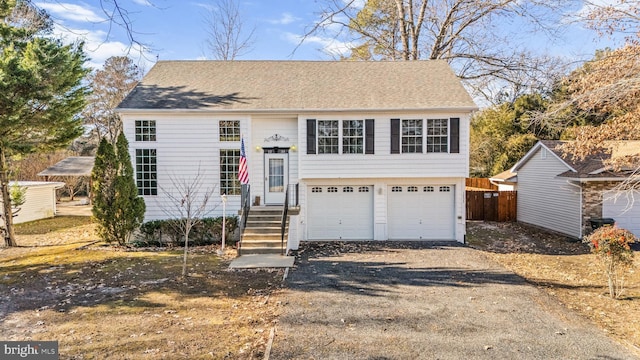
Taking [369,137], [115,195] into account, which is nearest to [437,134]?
[369,137]

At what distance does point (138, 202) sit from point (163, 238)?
1578 mm

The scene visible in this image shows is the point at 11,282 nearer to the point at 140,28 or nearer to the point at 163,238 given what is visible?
the point at 163,238

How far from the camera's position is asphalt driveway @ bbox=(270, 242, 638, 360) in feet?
18.5

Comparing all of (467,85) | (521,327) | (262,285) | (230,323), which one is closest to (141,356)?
(230,323)

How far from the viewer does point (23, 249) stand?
13156mm

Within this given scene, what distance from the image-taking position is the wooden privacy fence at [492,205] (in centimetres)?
2073

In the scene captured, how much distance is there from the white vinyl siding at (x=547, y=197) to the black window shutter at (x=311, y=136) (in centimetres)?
1037

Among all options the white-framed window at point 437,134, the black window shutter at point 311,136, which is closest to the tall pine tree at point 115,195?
the black window shutter at point 311,136

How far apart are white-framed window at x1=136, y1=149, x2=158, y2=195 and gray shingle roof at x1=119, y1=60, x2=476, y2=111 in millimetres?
1632

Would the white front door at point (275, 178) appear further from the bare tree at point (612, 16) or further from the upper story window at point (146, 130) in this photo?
the bare tree at point (612, 16)

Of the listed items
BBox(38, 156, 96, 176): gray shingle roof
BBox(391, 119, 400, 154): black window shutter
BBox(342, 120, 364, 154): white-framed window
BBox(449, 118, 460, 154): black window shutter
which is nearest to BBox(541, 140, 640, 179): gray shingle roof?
BBox(449, 118, 460, 154): black window shutter

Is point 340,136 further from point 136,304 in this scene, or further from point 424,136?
point 136,304

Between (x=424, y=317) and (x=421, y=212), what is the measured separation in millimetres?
7944

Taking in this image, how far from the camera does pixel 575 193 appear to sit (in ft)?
51.0
